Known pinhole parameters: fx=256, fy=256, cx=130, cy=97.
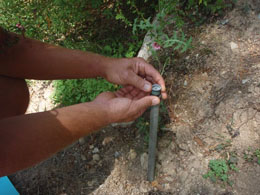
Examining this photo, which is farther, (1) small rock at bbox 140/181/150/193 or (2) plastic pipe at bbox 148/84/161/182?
(1) small rock at bbox 140/181/150/193

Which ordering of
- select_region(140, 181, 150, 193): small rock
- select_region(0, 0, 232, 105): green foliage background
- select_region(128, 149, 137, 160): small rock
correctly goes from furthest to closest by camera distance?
select_region(0, 0, 232, 105): green foliage background < select_region(128, 149, 137, 160): small rock < select_region(140, 181, 150, 193): small rock

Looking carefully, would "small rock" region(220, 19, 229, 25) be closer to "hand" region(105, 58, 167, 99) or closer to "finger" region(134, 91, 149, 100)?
"hand" region(105, 58, 167, 99)

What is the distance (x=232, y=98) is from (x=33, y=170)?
2.03 m

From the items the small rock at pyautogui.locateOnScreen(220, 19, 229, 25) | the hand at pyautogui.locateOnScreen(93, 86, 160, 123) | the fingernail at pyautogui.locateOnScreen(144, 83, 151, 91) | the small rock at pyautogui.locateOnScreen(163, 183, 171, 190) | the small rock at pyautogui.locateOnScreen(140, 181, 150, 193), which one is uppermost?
the small rock at pyautogui.locateOnScreen(220, 19, 229, 25)

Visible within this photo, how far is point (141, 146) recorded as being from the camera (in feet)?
7.69

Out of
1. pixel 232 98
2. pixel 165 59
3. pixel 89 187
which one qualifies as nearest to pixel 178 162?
pixel 232 98

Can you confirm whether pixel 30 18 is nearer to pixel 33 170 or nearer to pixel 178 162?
pixel 33 170

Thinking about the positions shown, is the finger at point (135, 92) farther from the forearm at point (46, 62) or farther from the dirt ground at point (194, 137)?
the dirt ground at point (194, 137)

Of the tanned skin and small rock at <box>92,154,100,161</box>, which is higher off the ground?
the tanned skin

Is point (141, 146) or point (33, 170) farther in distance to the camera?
point (33, 170)

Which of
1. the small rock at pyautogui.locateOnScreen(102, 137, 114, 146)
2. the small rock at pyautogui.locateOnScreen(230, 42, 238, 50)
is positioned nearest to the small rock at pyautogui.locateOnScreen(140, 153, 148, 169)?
the small rock at pyautogui.locateOnScreen(102, 137, 114, 146)

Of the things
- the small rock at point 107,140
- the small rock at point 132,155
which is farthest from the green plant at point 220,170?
the small rock at point 107,140

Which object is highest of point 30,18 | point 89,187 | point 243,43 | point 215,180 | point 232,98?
point 30,18

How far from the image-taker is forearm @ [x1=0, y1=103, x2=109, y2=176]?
136cm
